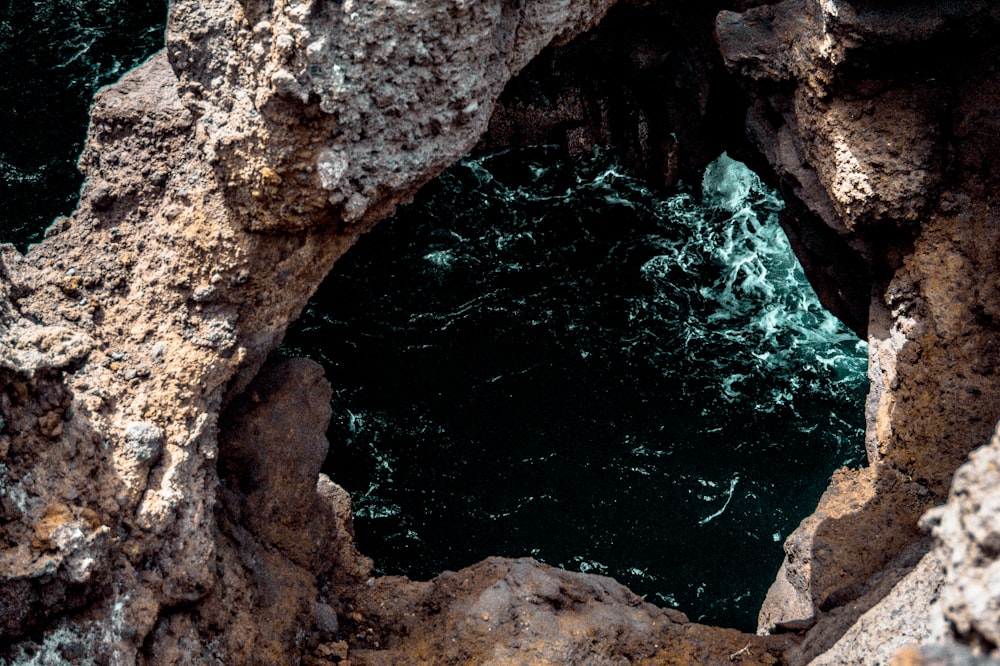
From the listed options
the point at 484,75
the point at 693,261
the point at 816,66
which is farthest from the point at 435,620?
the point at 693,261

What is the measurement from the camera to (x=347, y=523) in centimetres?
801

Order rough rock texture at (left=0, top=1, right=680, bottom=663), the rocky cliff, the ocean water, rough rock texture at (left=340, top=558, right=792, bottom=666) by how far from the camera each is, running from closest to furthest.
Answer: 1. rough rock texture at (left=0, top=1, right=680, bottom=663)
2. the rocky cliff
3. rough rock texture at (left=340, top=558, right=792, bottom=666)
4. the ocean water

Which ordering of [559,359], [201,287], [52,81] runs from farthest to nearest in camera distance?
[52,81] < [559,359] < [201,287]

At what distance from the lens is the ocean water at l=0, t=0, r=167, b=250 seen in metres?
10.7

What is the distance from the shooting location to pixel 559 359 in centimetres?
1096

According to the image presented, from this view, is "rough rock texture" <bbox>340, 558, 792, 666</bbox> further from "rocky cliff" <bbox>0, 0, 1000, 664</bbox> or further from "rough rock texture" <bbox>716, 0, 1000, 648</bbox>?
"rough rock texture" <bbox>716, 0, 1000, 648</bbox>

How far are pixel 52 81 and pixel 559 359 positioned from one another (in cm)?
756

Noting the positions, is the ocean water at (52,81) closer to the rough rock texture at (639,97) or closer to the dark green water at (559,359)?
the dark green water at (559,359)

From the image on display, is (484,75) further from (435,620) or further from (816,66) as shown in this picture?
(435,620)

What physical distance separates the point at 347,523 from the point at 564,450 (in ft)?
9.81

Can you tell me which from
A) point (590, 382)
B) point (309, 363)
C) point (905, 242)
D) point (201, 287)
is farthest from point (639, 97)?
point (201, 287)

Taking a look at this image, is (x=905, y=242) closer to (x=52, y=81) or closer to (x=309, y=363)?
(x=309, y=363)

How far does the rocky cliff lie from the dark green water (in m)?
2.09

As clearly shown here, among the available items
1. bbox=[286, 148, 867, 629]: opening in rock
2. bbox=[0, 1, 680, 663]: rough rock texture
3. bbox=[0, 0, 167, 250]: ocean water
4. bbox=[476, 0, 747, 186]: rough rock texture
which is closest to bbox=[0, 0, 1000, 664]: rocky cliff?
bbox=[0, 1, 680, 663]: rough rock texture
